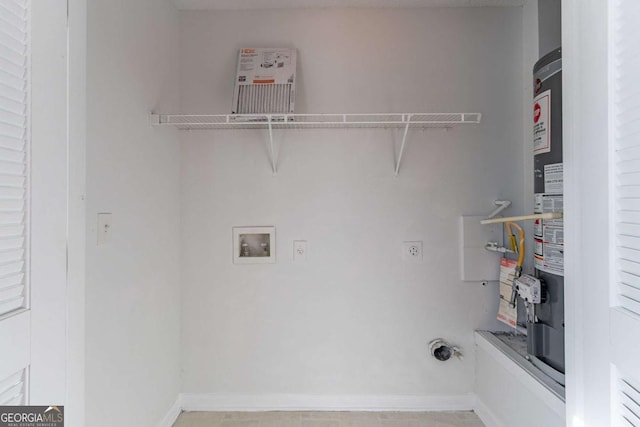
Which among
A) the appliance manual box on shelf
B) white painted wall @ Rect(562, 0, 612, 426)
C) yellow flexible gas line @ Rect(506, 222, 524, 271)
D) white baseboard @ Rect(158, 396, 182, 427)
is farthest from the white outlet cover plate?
yellow flexible gas line @ Rect(506, 222, 524, 271)

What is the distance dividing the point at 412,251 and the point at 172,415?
1526 millimetres

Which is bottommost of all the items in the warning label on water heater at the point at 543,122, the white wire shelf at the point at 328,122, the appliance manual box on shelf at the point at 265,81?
the warning label on water heater at the point at 543,122

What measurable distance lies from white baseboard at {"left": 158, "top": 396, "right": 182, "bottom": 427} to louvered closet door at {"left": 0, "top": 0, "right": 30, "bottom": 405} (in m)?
1.13

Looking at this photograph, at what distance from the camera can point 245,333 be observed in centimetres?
172

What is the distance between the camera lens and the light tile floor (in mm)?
1586

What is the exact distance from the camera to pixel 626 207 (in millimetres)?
659

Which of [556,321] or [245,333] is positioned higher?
[556,321]

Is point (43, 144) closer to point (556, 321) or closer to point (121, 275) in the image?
point (121, 275)

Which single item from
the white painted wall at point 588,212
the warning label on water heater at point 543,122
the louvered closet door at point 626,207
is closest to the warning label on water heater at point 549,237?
the warning label on water heater at point 543,122

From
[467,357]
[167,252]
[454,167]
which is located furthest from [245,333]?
[454,167]

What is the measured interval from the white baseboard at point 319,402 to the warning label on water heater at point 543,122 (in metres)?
1.34

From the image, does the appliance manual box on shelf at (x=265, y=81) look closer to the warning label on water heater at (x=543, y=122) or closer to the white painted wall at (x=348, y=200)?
the white painted wall at (x=348, y=200)

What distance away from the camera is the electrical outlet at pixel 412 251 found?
171 centimetres

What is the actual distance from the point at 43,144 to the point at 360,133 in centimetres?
135
